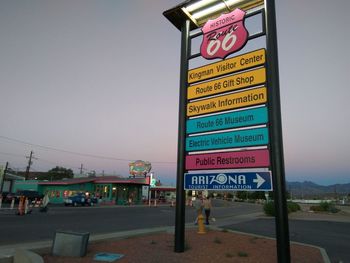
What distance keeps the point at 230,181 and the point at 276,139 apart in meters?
1.69

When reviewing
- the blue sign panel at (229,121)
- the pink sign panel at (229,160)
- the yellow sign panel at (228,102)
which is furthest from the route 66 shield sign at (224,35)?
the pink sign panel at (229,160)

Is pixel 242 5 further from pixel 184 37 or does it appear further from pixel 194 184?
pixel 194 184

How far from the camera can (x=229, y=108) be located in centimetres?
858

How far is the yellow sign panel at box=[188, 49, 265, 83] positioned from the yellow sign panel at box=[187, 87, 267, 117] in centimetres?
72

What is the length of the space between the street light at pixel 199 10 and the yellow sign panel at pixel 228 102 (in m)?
2.84

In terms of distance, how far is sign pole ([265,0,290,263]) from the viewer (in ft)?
22.0

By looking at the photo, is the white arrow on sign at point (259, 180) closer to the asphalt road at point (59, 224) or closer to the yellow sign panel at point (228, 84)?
the yellow sign panel at point (228, 84)

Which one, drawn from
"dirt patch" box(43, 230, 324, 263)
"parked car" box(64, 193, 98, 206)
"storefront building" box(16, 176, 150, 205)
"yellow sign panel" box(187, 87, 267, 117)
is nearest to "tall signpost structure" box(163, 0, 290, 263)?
"yellow sign panel" box(187, 87, 267, 117)

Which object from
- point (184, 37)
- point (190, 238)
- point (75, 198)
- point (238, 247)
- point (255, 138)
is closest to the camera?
point (255, 138)

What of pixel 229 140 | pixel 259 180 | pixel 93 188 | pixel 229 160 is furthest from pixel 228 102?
pixel 93 188

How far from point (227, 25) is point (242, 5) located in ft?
2.29

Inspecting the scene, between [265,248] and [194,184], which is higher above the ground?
[194,184]

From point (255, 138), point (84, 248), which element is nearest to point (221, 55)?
point (255, 138)

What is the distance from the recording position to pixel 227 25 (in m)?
9.42
